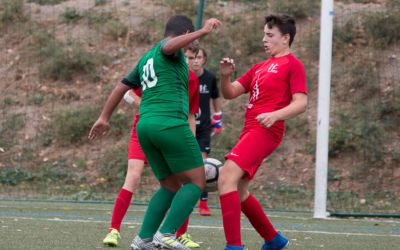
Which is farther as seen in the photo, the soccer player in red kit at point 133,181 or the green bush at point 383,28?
the green bush at point 383,28

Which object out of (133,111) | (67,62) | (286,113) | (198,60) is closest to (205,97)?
(198,60)

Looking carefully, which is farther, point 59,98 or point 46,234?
point 59,98

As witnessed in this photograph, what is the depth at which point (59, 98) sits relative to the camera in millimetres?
17297

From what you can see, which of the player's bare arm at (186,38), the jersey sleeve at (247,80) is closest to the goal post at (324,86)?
the jersey sleeve at (247,80)

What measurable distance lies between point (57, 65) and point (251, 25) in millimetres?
3747

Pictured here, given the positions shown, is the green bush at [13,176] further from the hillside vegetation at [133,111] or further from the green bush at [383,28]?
the green bush at [383,28]

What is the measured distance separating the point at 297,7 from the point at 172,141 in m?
12.2

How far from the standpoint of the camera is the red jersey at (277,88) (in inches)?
252

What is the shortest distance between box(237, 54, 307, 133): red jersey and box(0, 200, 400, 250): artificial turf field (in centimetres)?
120

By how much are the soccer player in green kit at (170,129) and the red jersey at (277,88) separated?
565 millimetres

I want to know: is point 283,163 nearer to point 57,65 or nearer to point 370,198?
point 370,198

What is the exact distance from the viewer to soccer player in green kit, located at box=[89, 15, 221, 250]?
5949mm

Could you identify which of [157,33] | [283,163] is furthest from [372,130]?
[157,33]

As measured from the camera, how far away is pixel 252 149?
6320 mm
